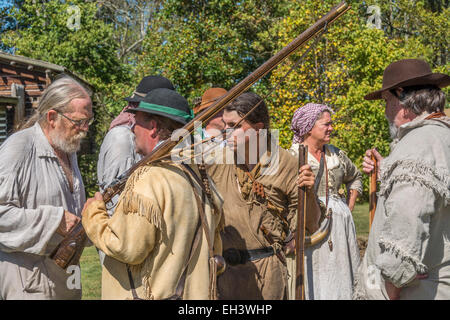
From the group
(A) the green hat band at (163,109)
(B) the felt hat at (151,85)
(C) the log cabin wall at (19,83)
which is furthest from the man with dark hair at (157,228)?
(C) the log cabin wall at (19,83)

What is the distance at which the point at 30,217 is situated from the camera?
3146 millimetres

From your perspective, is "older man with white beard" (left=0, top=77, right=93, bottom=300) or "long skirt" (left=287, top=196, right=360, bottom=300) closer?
"older man with white beard" (left=0, top=77, right=93, bottom=300)

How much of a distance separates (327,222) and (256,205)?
1.23 metres

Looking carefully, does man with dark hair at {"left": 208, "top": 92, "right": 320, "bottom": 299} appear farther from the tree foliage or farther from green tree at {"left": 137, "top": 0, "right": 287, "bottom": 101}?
green tree at {"left": 137, "top": 0, "right": 287, "bottom": 101}

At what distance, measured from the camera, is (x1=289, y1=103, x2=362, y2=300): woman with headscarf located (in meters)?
4.78

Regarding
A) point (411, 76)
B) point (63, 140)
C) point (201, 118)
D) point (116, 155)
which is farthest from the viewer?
point (116, 155)

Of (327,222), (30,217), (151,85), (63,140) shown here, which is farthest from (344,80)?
(30,217)

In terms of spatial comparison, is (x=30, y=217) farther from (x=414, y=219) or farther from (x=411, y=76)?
(x=411, y=76)

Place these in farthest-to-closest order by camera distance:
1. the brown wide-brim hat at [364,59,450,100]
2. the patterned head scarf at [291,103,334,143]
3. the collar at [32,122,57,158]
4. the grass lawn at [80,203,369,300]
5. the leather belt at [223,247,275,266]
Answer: the grass lawn at [80,203,369,300], the patterned head scarf at [291,103,334,143], the leather belt at [223,247,275,266], the collar at [32,122,57,158], the brown wide-brim hat at [364,59,450,100]

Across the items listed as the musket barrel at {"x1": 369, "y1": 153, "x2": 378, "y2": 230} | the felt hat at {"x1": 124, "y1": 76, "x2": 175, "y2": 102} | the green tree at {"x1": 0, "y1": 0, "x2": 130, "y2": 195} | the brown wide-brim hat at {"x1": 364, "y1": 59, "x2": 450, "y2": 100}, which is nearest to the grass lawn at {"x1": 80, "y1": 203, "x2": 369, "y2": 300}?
the felt hat at {"x1": 124, "y1": 76, "x2": 175, "y2": 102}

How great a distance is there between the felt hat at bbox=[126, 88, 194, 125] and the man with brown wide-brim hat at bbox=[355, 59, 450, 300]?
3.57 ft

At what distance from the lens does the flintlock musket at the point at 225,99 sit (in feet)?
9.14
